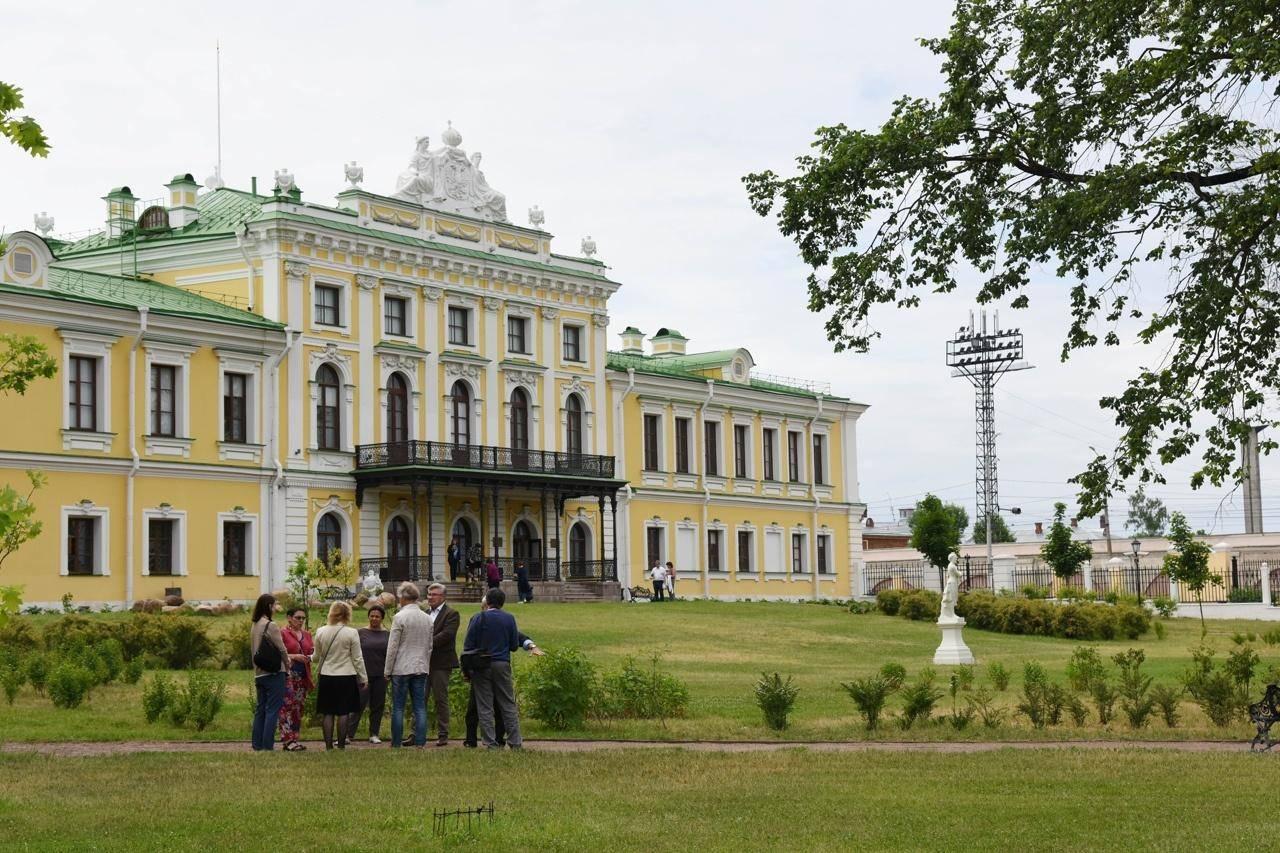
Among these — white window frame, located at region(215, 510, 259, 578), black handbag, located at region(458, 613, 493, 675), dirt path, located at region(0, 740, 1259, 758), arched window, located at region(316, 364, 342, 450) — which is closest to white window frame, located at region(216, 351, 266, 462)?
white window frame, located at region(215, 510, 259, 578)

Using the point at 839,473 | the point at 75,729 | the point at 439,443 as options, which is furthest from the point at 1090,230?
the point at 839,473

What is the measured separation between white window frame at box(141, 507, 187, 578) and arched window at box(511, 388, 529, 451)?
37.5 feet

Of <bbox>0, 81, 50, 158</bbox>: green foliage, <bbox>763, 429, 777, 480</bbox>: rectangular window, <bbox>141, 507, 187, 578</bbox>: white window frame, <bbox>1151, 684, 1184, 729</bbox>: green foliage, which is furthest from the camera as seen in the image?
<bbox>763, 429, 777, 480</bbox>: rectangular window

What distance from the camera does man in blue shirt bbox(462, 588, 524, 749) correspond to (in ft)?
57.1

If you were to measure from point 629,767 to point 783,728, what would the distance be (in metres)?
4.09

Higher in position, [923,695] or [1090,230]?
[1090,230]

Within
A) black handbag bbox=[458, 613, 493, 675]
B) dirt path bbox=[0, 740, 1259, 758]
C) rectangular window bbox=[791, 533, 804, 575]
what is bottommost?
dirt path bbox=[0, 740, 1259, 758]

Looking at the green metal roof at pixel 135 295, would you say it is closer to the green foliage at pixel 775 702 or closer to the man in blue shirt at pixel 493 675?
the man in blue shirt at pixel 493 675

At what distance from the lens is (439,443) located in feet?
158

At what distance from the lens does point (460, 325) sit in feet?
167

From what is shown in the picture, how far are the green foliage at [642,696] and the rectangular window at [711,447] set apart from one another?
39039mm

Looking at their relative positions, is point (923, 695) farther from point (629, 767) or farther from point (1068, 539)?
point (1068, 539)

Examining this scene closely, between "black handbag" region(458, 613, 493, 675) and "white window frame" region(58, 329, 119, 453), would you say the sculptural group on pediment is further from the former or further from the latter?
"black handbag" region(458, 613, 493, 675)

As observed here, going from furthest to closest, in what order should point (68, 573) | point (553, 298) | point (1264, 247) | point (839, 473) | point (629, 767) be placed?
point (839, 473) < point (553, 298) < point (68, 573) < point (1264, 247) < point (629, 767)
